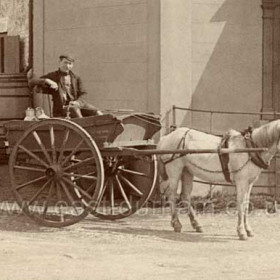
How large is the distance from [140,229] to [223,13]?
15.9 feet

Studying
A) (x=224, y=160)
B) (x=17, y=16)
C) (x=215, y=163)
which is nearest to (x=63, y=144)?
(x=215, y=163)

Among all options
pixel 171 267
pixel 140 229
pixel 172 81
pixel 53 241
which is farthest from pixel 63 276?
pixel 172 81

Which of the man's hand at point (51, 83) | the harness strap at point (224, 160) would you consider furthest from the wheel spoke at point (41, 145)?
the harness strap at point (224, 160)

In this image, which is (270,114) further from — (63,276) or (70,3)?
(63,276)

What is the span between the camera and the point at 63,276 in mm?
8062

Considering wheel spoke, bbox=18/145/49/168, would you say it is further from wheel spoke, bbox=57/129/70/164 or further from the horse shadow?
the horse shadow

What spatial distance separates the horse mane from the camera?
10.6 meters

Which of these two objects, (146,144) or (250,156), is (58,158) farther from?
(250,156)

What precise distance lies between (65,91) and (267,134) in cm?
329

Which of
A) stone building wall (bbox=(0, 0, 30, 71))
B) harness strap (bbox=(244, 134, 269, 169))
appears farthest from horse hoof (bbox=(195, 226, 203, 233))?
stone building wall (bbox=(0, 0, 30, 71))

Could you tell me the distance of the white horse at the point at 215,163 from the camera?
10789 mm

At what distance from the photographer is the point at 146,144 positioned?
39.1ft

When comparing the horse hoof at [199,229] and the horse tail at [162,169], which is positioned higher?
the horse tail at [162,169]

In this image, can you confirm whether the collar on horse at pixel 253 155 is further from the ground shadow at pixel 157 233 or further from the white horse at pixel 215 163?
the ground shadow at pixel 157 233
